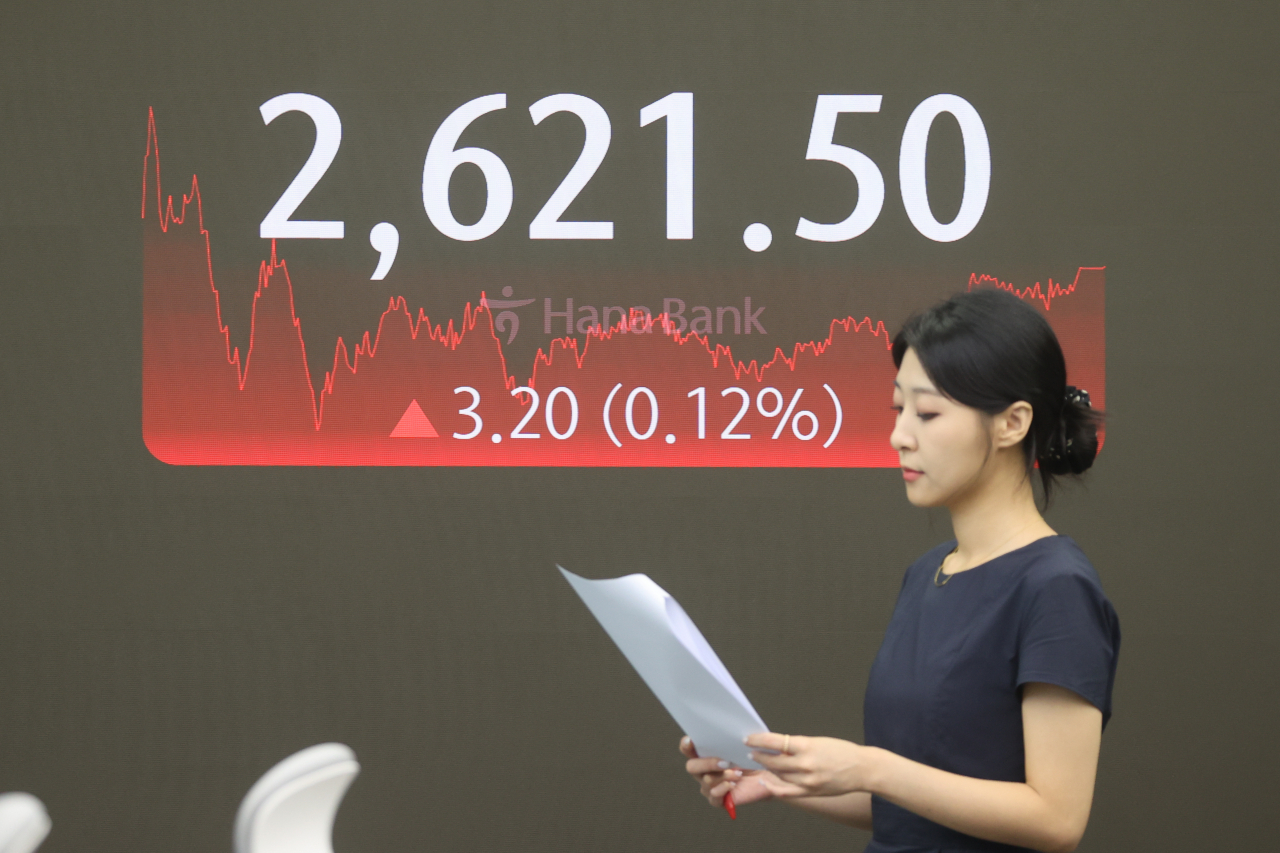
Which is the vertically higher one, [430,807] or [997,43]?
[997,43]

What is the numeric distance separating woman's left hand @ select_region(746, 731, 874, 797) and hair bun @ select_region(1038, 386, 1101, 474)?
14.9 inches

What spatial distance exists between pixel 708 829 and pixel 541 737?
424mm

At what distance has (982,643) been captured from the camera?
1161 millimetres

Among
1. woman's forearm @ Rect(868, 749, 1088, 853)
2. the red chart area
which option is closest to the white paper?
woman's forearm @ Rect(868, 749, 1088, 853)

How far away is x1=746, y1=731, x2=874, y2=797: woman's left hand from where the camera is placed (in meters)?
1.12

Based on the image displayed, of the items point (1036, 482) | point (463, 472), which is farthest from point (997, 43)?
point (463, 472)

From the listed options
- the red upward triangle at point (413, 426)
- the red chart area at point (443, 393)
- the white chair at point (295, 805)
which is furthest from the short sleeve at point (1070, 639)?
the red upward triangle at point (413, 426)

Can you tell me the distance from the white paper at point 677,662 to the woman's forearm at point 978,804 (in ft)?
0.44

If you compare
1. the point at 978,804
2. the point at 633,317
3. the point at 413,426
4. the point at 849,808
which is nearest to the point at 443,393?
Answer: the point at 413,426

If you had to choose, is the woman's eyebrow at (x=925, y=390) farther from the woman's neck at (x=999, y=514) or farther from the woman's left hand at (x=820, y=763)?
the woman's left hand at (x=820, y=763)

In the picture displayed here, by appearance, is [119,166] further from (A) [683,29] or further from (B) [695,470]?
(B) [695,470]

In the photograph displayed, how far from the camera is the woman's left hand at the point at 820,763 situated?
1115mm

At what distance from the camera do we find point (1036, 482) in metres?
2.62

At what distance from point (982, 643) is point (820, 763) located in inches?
8.1
